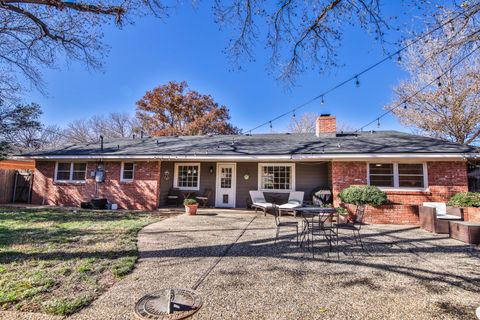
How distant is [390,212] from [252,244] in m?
5.38

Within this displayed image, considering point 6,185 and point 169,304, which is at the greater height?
point 6,185

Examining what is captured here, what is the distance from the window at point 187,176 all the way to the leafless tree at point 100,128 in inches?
883

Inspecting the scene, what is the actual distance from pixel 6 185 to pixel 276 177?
44.3 ft

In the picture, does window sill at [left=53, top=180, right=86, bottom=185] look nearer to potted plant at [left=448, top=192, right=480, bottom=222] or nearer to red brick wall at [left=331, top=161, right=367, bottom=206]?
red brick wall at [left=331, top=161, right=367, bottom=206]

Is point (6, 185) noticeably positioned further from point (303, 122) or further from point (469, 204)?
point (303, 122)

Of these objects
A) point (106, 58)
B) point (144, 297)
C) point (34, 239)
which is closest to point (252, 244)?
point (144, 297)

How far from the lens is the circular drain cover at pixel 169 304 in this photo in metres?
2.64

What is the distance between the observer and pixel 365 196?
826 cm

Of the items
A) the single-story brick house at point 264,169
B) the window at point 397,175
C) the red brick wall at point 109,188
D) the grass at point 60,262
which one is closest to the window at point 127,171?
the single-story brick house at point 264,169

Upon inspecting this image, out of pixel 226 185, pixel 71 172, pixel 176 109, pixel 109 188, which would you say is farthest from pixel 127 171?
pixel 176 109

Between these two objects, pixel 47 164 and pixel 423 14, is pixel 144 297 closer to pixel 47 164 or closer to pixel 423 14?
pixel 423 14

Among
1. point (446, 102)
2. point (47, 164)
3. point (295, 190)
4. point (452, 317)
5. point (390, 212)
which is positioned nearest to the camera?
point (452, 317)

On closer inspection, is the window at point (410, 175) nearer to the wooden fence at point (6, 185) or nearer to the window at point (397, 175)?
the window at point (397, 175)

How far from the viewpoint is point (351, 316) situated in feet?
9.00
